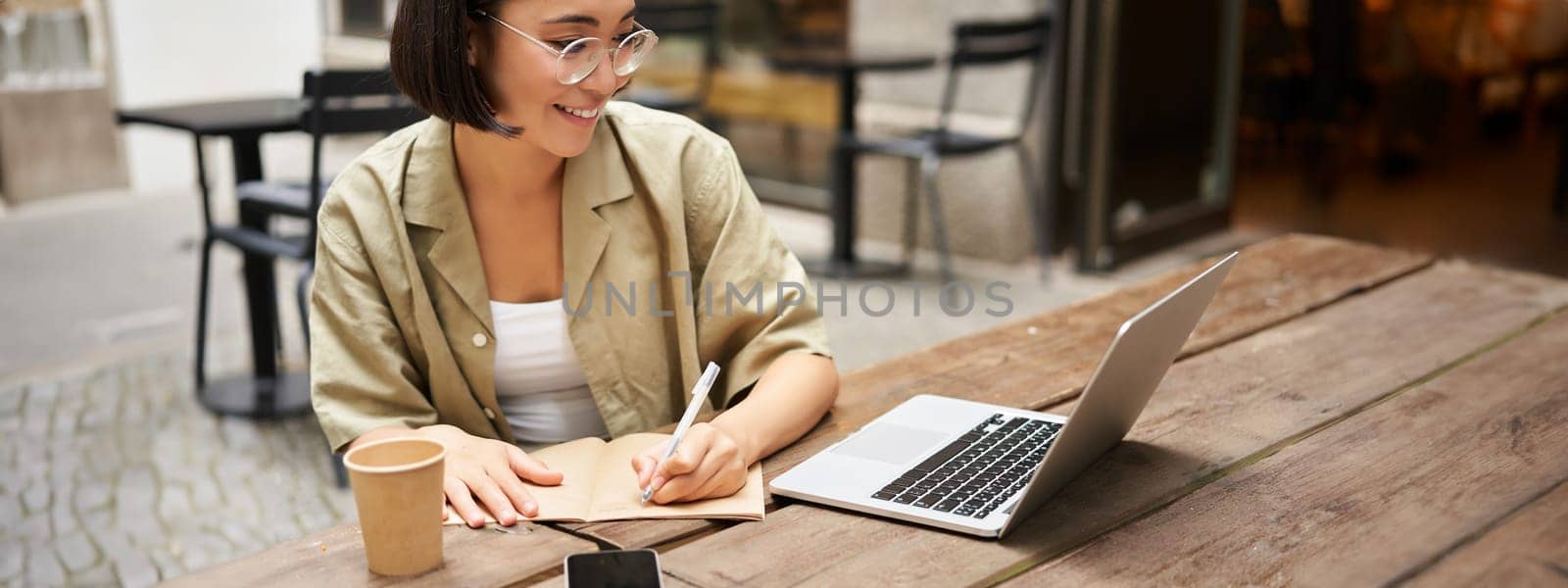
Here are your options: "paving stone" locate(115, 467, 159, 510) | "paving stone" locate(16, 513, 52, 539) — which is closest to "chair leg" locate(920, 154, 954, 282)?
"paving stone" locate(115, 467, 159, 510)

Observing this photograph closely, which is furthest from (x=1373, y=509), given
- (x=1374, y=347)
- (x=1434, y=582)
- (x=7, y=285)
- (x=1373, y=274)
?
(x=7, y=285)

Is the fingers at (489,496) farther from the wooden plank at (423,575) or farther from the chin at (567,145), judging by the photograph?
the chin at (567,145)

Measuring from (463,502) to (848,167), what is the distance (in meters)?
3.90

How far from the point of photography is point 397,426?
137 centimetres

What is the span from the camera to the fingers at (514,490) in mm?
1157

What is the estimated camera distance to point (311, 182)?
3.16 metres

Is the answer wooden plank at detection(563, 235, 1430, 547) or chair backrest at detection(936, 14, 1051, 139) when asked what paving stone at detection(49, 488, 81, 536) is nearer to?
wooden plank at detection(563, 235, 1430, 547)

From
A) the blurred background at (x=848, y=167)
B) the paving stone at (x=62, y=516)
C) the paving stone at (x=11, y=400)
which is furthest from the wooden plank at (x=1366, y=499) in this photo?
the paving stone at (x=11, y=400)

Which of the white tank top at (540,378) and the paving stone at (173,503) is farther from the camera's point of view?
the paving stone at (173,503)

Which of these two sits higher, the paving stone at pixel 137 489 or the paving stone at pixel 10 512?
the paving stone at pixel 137 489

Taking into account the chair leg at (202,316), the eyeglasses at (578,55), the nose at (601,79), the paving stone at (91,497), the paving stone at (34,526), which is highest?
the eyeglasses at (578,55)

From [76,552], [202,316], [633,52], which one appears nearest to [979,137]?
[202,316]

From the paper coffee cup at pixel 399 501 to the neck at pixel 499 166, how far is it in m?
0.55

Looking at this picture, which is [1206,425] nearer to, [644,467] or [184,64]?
[644,467]
